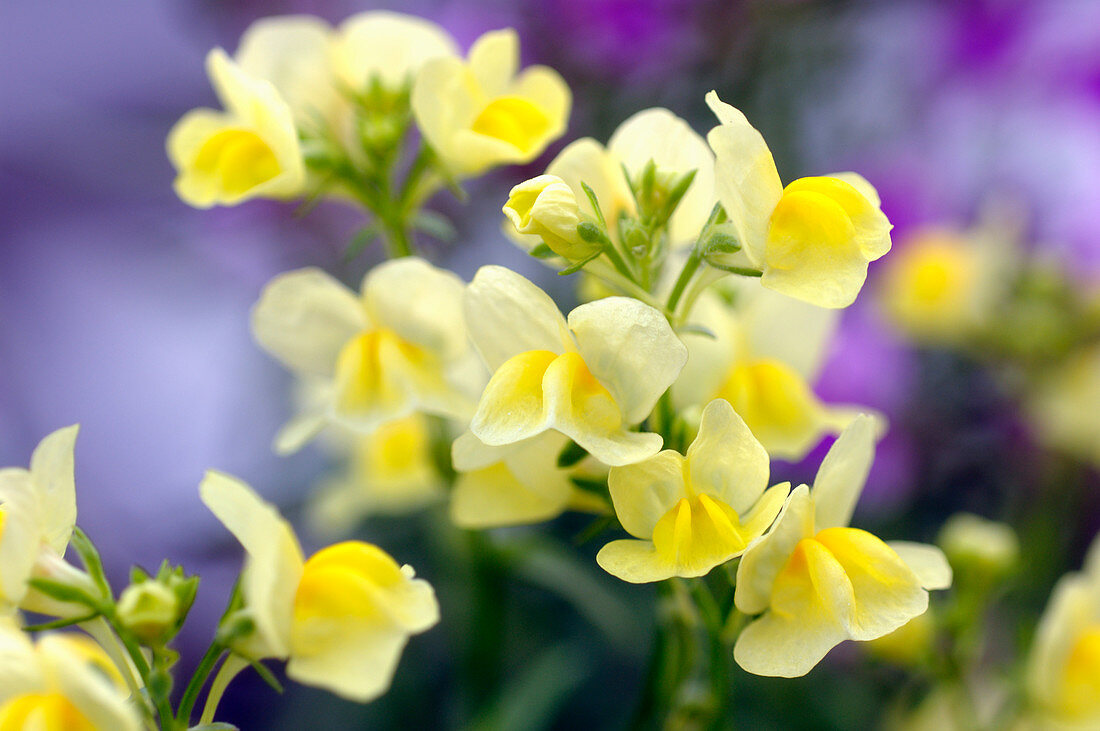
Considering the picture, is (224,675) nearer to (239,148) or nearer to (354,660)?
(354,660)

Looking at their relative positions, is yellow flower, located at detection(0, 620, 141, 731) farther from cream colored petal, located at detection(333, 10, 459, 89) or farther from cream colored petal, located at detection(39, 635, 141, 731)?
cream colored petal, located at detection(333, 10, 459, 89)

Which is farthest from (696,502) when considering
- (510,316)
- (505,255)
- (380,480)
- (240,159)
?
(505,255)

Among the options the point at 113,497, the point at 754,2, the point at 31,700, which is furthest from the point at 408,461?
the point at 754,2

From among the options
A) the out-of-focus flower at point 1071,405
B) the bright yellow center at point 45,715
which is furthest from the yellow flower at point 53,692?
the out-of-focus flower at point 1071,405

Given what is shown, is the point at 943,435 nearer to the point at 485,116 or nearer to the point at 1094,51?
the point at 1094,51

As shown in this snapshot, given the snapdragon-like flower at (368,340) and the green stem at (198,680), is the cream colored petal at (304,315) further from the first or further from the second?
the green stem at (198,680)

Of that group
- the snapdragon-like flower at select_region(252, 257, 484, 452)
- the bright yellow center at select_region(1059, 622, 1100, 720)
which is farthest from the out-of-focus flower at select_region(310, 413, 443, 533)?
the bright yellow center at select_region(1059, 622, 1100, 720)
